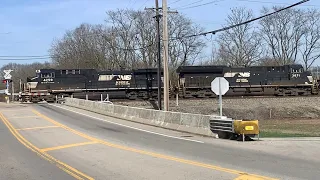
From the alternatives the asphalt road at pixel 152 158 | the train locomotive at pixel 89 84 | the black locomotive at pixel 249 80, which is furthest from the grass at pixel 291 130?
the train locomotive at pixel 89 84

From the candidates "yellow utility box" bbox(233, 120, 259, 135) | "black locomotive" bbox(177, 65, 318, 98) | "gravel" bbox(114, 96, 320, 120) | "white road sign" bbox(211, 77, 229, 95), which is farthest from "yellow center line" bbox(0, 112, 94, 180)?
"black locomotive" bbox(177, 65, 318, 98)

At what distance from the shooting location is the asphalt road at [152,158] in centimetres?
851

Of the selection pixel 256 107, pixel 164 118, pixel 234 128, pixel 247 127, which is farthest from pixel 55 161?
pixel 256 107

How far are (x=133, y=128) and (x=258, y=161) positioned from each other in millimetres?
10731

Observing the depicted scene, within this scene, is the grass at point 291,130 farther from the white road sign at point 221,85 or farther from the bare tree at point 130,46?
the bare tree at point 130,46

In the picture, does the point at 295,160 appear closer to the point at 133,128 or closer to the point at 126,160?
the point at 126,160

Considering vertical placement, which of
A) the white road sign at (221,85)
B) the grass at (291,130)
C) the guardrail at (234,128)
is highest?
the white road sign at (221,85)

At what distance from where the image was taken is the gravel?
3850 cm

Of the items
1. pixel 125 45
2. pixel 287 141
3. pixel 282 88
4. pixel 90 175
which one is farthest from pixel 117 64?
pixel 90 175

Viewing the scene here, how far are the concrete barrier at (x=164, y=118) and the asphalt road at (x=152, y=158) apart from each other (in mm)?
1021

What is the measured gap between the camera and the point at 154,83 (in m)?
45.4

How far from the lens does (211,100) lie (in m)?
41.1

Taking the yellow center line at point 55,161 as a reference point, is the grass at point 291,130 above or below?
below

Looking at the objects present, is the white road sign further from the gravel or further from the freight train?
the freight train
